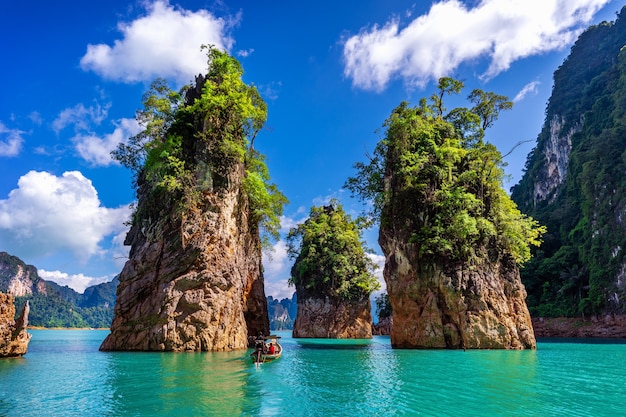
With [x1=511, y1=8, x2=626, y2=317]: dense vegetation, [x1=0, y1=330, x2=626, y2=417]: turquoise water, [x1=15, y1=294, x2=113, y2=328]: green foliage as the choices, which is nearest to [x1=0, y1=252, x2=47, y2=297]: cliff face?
[x1=15, y1=294, x2=113, y2=328]: green foliage

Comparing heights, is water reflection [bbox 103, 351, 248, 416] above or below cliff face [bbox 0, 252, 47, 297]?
below

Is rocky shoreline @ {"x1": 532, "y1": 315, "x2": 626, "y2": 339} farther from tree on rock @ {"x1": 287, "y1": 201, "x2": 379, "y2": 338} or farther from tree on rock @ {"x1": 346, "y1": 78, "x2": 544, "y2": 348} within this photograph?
tree on rock @ {"x1": 346, "y1": 78, "x2": 544, "y2": 348}

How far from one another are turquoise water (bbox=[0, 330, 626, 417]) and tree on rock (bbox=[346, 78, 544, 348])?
20.8 ft

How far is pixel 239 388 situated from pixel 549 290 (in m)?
58.5

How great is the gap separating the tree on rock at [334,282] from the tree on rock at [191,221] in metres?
23.3

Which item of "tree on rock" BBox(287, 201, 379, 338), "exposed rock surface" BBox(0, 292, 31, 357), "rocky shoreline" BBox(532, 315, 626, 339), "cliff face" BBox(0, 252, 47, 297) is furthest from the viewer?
"cliff face" BBox(0, 252, 47, 297)

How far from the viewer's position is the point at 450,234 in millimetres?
25828

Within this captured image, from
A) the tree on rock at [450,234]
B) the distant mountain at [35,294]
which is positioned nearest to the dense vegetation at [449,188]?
the tree on rock at [450,234]

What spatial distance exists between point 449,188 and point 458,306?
24.8 ft

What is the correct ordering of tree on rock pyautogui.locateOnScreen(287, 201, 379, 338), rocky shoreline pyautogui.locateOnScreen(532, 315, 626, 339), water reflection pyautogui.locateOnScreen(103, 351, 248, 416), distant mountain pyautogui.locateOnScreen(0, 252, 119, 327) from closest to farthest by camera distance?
water reflection pyautogui.locateOnScreen(103, 351, 248, 416), rocky shoreline pyautogui.locateOnScreen(532, 315, 626, 339), tree on rock pyautogui.locateOnScreen(287, 201, 379, 338), distant mountain pyautogui.locateOnScreen(0, 252, 119, 327)

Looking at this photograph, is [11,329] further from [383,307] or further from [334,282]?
[383,307]

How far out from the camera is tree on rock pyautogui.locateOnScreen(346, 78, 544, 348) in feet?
80.8

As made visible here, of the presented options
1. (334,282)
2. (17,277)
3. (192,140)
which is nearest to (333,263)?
(334,282)

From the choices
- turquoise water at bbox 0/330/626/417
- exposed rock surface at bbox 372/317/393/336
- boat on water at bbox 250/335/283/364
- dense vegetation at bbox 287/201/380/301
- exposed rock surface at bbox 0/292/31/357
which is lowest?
exposed rock surface at bbox 372/317/393/336
